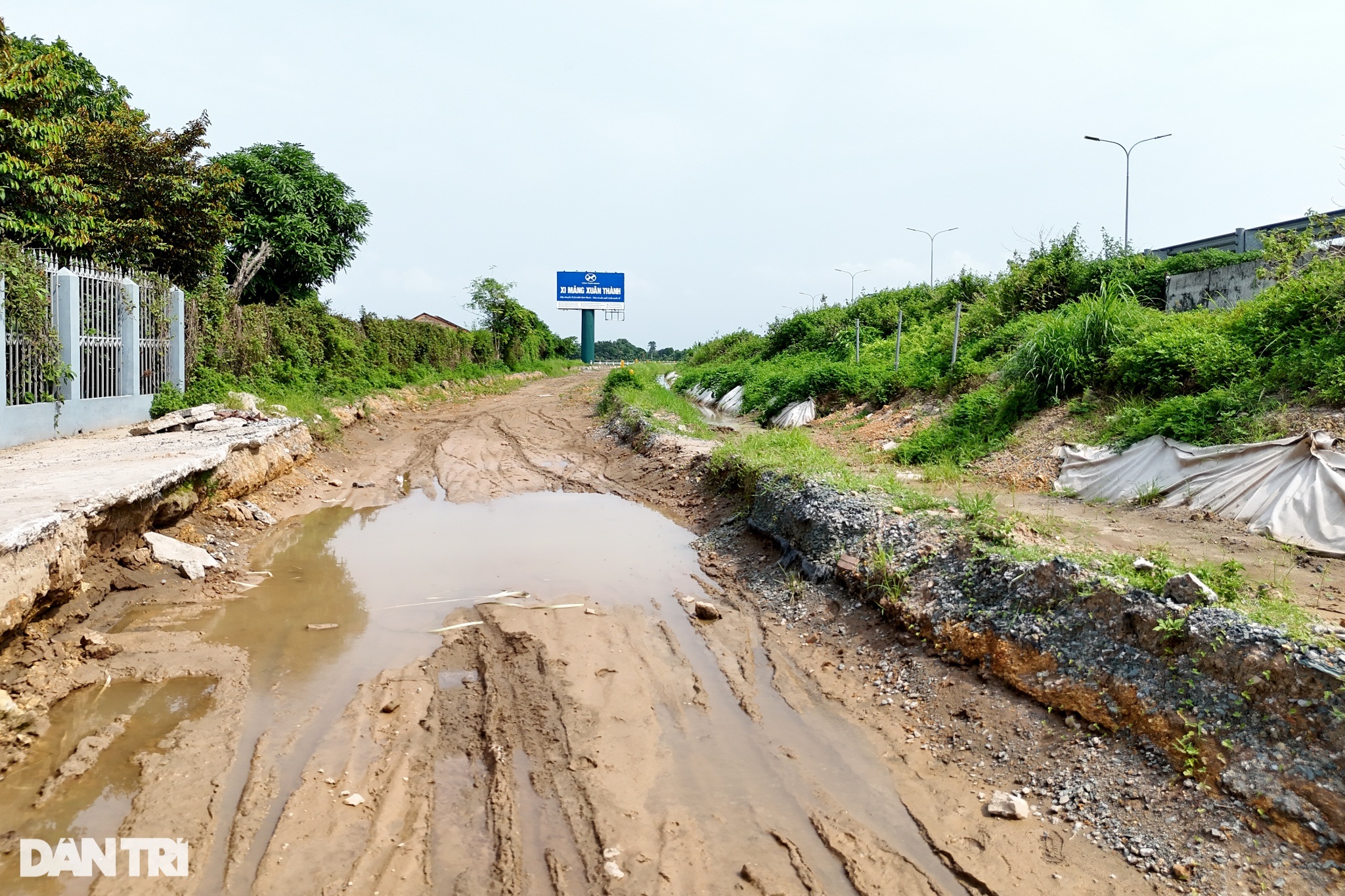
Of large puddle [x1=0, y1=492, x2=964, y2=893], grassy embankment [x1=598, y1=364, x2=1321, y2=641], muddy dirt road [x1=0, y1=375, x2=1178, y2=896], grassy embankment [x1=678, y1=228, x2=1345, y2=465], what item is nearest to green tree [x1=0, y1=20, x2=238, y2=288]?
large puddle [x1=0, y1=492, x2=964, y2=893]

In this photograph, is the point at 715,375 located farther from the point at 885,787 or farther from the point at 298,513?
the point at 885,787

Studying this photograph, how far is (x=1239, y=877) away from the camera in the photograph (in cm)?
301

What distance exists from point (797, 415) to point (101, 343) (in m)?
12.1

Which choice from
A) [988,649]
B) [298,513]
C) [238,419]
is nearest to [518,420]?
[238,419]

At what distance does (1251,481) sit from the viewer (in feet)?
21.4

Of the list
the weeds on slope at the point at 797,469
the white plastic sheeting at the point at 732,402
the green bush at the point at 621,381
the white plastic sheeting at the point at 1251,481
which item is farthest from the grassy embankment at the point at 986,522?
the green bush at the point at 621,381

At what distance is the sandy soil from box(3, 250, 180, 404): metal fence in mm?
5281

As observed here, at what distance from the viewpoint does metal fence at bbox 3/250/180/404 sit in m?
9.54

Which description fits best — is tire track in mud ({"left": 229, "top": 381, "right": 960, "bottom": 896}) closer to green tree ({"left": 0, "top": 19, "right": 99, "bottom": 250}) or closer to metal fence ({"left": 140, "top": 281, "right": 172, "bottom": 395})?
metal fence ({"left": 140, "top": 281, "right": 172, "bottom": 395})

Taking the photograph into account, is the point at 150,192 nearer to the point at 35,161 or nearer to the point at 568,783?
the point at 35,161

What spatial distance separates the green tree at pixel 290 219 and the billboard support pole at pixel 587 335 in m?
25.5

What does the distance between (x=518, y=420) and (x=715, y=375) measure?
9625 mm

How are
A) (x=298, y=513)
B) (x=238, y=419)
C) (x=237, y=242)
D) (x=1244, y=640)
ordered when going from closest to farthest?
(x=1244, y=640) < (x=298, y=513) < (x=238, y=419) < (x=237, y=242)

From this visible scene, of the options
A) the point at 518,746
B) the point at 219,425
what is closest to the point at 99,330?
the point at 219,425
